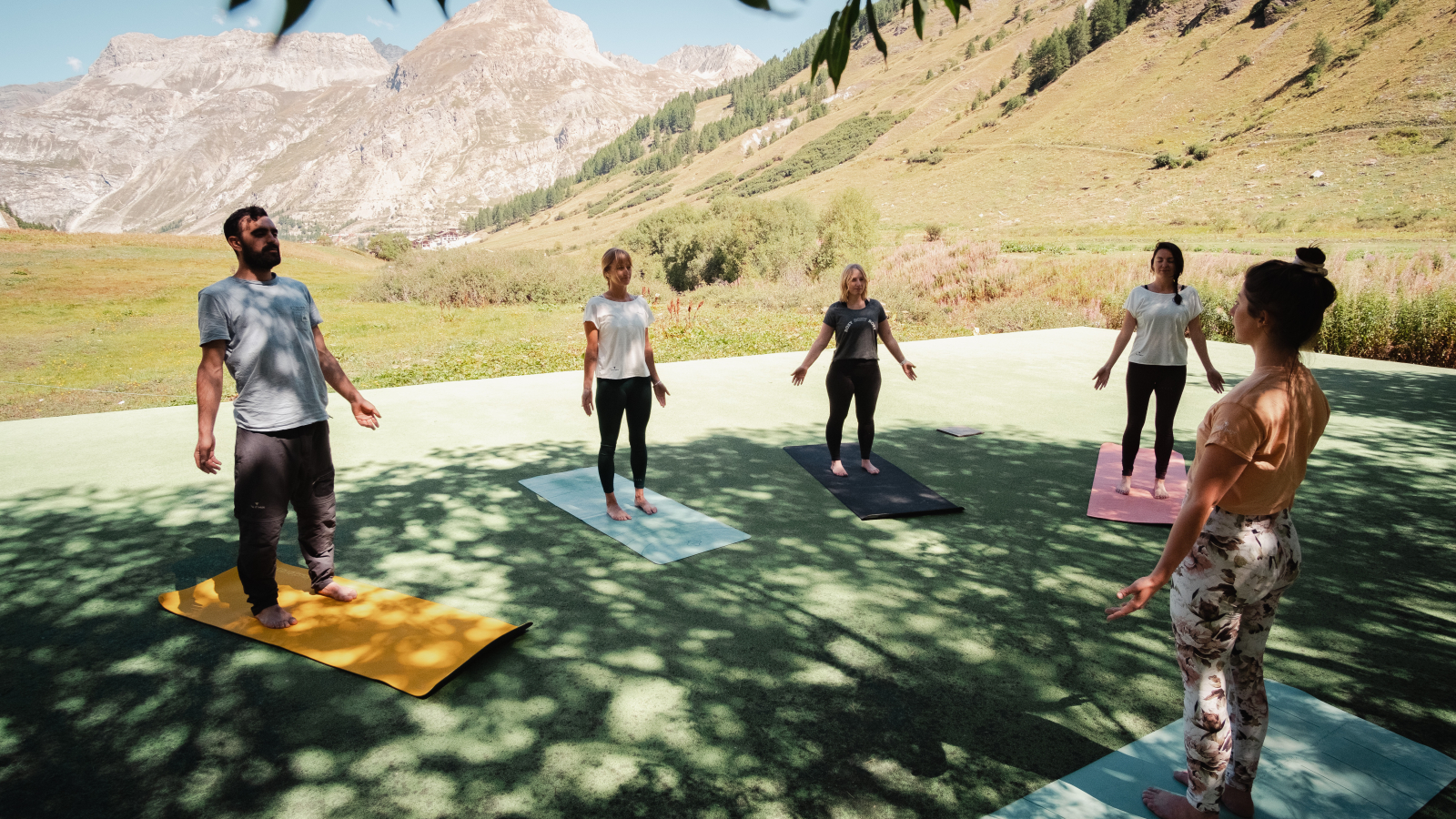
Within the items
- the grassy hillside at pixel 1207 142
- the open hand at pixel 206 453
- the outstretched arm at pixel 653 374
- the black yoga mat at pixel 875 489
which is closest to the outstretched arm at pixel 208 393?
the open hand at pixel 206 453

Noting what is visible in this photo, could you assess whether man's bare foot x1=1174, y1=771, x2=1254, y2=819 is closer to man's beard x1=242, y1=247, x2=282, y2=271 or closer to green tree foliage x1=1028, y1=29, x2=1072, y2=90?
man's beard x1=242, y1=247, x2=282, y2=271

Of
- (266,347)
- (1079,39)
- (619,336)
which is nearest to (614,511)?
(619,336)

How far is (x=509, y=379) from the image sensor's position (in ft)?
32.9

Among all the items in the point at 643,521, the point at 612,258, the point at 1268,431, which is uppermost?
the point at 612,258

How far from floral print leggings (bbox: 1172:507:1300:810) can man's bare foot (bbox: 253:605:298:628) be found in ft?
11.4

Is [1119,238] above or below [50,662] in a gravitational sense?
above

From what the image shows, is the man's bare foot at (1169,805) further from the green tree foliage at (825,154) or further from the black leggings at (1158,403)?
the green tree foliage at (825,154)

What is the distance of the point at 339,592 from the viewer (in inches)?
139

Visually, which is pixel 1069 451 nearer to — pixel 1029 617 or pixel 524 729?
pixel 1029 617

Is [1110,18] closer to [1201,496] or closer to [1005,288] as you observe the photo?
[1005,288]

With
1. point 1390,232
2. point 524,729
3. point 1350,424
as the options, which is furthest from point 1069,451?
point 1390,232

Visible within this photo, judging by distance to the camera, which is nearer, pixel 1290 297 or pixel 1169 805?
pixel 1290 297

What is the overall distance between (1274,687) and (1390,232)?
4890 centimetres

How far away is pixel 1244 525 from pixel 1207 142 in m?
77.9
